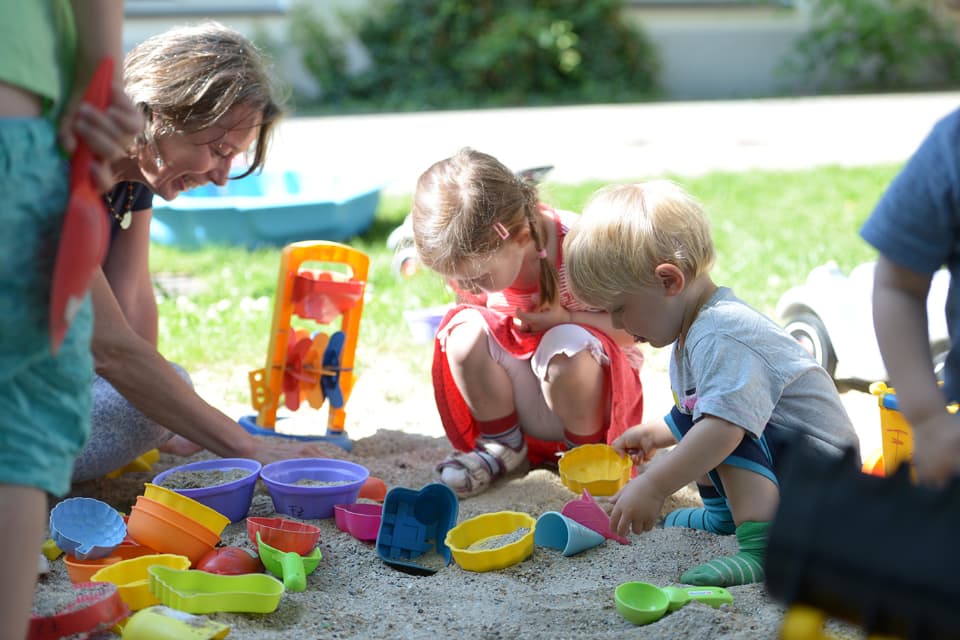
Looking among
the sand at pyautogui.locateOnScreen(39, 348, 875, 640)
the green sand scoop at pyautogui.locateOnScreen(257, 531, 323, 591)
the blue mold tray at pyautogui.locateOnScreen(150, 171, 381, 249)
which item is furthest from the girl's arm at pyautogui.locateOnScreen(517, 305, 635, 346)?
the blue mold tray at pyautogui.locateOnScreen(150, 171, 381, 249)

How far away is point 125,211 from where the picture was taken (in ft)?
8.41

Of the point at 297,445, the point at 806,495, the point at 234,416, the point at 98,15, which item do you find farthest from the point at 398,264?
the point at 806,495

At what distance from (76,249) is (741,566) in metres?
1.29

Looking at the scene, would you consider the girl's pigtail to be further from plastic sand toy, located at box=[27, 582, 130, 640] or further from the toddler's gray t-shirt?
plastic sand toy, located at box=[27, 582, 130, 640]

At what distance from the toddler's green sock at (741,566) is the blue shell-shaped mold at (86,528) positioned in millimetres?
1064

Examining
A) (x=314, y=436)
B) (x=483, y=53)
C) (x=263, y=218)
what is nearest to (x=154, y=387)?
(x=314, y=436)

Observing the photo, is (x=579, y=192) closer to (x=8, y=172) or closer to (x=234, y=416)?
(x=234, y=416)

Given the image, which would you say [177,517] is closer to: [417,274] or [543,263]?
[543,263]

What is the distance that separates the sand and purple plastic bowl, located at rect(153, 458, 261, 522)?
0.04 m

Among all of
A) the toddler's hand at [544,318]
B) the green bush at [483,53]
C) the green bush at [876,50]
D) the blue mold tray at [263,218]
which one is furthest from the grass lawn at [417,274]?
the green bush at [876,50]

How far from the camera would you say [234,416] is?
304 centimetres

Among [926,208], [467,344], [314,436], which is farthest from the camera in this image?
[314,436]

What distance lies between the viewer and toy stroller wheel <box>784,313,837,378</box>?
307cm

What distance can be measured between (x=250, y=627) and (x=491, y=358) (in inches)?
42.5
